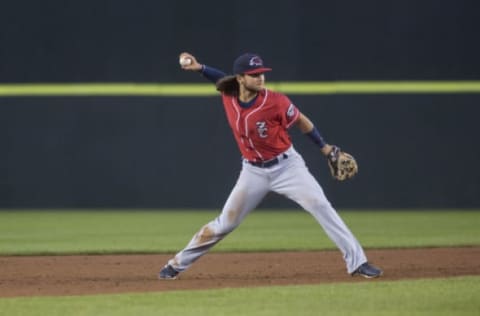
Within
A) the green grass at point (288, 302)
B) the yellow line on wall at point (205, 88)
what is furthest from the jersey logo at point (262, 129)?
the yellow line on wall at point (205, 88)

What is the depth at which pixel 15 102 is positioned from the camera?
15.0m

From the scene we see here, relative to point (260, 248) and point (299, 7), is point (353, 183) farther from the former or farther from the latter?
point (260, 248)

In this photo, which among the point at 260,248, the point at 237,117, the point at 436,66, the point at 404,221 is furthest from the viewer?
Result: the point at 436,66

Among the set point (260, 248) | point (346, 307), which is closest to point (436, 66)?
point (260, 248)

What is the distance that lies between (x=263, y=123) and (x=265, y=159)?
274 mm

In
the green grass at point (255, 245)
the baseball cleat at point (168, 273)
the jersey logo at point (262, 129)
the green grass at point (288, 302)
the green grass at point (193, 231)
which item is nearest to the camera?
the green grass at point (288, 302)

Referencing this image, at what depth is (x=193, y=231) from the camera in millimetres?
12398

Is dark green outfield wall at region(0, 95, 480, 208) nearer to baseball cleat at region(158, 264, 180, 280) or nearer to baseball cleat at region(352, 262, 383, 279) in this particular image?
baseball cleat at region(158, 264, 180, 280)

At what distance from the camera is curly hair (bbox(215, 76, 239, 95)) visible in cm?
763

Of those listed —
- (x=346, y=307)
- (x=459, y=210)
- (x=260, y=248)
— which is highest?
(x=346, y=307)

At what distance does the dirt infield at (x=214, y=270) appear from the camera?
7754 millimetres

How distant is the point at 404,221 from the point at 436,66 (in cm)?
241

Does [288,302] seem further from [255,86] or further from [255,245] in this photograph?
[255,245]

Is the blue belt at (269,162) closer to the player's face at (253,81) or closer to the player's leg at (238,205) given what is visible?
the player's leg at (238,205)
